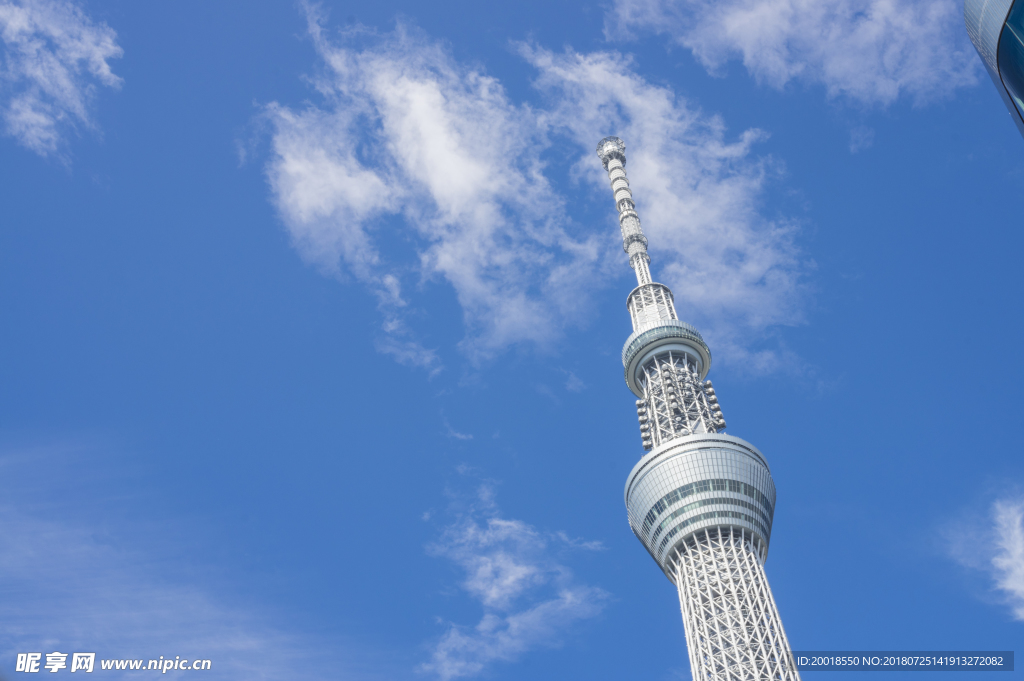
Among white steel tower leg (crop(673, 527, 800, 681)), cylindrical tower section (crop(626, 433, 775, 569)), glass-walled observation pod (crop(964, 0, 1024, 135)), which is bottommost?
white steel tower leg (crop(673, 527, 800, 681))

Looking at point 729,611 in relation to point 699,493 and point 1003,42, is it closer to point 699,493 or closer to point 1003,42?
point 699,493

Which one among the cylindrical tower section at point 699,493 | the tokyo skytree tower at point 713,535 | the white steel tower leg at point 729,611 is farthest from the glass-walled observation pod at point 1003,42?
the white steel tower leg at point 729,611

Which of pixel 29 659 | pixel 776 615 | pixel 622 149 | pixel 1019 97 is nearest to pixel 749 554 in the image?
pixel 776 615

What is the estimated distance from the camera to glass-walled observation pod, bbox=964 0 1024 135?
2542 inches

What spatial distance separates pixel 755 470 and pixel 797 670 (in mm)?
23906

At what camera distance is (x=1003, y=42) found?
66562 millimetres

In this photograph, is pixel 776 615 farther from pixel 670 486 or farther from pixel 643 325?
pixel 643 325

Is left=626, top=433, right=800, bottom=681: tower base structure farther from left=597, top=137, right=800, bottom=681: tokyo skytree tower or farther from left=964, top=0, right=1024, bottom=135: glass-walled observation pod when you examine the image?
left=964, top=0, right=1024, bottom=135: glass-walled observation pod

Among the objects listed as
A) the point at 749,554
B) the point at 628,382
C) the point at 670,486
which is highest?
the point at 628,382

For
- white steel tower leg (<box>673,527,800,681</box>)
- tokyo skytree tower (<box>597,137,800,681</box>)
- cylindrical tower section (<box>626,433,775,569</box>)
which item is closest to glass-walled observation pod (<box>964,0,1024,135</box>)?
cylindrical tower section (<box>626,433,775,569</box>)

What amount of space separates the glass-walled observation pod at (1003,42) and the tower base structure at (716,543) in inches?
1966

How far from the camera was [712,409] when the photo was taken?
12325cm

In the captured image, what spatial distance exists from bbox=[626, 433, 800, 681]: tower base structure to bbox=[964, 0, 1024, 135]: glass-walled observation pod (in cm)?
4993

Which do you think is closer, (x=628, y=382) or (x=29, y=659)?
(x=29, y=659)
